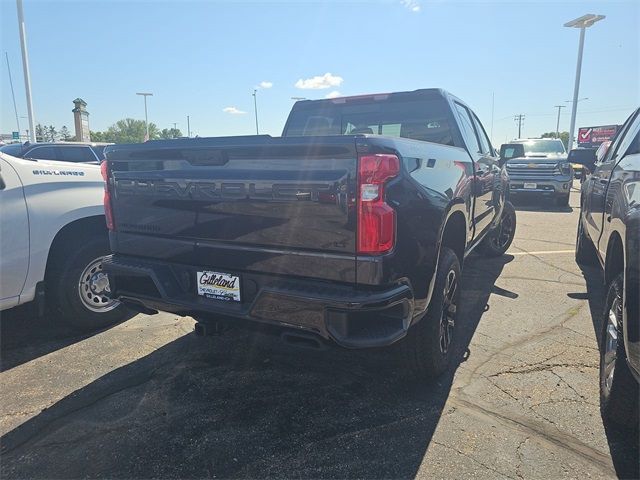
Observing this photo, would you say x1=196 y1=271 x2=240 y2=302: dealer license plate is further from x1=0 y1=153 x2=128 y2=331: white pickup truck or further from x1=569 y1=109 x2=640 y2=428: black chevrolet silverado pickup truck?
x1=569 y1=109 x2=640 y2=428: black chevrolet silverado pickup truck

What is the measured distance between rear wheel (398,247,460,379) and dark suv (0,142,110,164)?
10738 millimetres

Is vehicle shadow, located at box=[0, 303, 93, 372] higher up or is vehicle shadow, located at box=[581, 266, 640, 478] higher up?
vehicle shadow, located at box=[581, 266, 640, 478]

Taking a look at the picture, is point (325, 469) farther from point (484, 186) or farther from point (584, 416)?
point (484, 186)

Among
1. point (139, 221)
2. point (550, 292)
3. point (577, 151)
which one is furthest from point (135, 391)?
point (577, 151)

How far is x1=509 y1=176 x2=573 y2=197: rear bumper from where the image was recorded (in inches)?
459

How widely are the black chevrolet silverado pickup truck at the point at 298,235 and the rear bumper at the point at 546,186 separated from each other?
9.89 meters

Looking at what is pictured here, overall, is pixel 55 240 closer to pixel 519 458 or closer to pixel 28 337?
pixel 28 337

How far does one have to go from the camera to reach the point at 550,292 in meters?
4.80

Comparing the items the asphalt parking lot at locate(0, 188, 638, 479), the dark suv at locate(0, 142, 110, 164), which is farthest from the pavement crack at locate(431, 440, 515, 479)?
the dark suv at locate(0, 142, 110, 164)

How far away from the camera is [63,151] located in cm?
1239

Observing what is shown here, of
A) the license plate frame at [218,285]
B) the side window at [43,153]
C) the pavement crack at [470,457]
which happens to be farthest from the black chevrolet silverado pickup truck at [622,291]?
the side window at [43,153]

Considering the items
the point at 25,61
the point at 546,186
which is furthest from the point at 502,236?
the point at 25,61

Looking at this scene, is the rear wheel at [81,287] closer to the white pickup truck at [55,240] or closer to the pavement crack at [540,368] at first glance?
the white pickup truck at [55,240]

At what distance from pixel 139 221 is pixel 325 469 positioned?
1.86 metres
